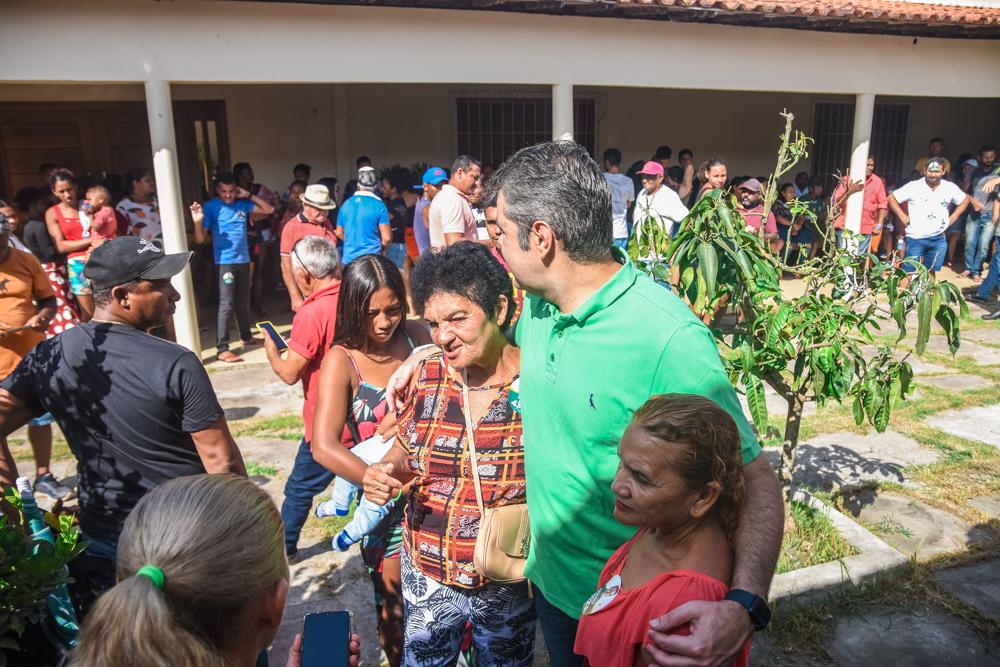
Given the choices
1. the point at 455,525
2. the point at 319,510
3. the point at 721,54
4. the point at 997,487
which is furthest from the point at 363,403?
the point at 721,54

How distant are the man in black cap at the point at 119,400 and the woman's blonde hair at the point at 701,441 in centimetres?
152

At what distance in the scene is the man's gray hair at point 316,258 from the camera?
385 centimetres

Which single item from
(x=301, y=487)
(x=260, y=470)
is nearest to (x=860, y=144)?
(x=260, y=470)

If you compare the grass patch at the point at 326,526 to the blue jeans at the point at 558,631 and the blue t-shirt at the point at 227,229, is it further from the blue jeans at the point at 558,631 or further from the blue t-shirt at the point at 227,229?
the blue t-shirt at the point at 227,229

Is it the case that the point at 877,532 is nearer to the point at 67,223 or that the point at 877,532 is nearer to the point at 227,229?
the point at 227,229

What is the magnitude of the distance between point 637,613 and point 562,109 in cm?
746

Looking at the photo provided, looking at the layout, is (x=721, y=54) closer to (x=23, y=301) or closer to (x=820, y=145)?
(x=820, y=145)

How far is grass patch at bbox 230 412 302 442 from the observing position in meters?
5.76

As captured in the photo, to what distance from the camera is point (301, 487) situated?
12.2 feet

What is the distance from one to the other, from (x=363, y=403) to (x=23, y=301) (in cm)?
285

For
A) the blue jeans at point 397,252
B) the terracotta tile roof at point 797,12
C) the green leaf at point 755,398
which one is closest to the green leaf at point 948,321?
the green leaf at point 755,398

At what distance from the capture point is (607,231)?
197cm

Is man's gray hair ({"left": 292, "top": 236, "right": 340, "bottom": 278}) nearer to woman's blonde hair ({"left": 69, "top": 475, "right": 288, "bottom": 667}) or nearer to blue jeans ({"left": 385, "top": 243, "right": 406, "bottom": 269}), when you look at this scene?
woman's blonde hair ({"left": 69, "top": 475, "right": 288, "bottom": 667})

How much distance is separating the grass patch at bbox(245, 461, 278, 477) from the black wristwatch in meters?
4.13
